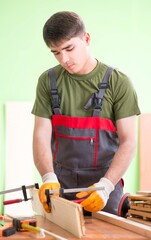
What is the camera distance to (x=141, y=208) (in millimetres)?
1774

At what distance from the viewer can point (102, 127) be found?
225 centimetres

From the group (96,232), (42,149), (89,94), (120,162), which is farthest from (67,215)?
(89,94)

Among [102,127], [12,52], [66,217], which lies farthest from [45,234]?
[12,52]

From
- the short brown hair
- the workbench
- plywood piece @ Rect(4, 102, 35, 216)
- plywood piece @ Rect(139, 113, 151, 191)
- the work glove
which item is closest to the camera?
the workbench

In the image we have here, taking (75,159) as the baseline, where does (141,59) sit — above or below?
above

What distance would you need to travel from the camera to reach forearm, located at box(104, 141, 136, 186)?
208 cm

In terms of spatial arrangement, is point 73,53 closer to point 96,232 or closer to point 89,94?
point 89,94

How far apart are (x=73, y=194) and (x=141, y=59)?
2.53 meters

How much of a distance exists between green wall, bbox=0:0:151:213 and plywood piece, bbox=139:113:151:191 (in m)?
0.07

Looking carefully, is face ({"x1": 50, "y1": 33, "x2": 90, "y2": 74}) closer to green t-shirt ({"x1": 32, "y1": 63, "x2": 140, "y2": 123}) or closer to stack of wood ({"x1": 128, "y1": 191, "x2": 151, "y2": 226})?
green t-shirt ({"x1": 32, "y1": 63, "x2": 140, "y2": 123})

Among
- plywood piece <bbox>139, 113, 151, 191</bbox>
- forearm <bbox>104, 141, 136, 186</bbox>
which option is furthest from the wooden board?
plywood piece <bbox>139, 113, 151, 191</bbox>

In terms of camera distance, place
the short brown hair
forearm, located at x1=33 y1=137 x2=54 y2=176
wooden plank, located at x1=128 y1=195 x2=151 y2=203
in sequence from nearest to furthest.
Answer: wooden plank, located at x1=128 y1=195 x2=151 y2=203, the short brown hair, forearm, located at x1=33 y1=137 x2=54 y2=176

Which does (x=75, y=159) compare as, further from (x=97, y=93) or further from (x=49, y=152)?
(x=97, y=93)

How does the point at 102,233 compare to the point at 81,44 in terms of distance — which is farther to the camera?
the point at 81,44
